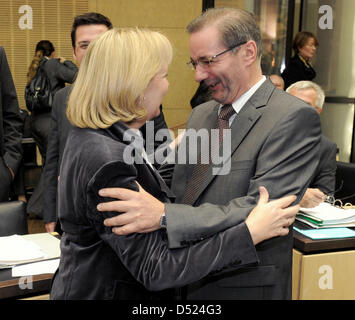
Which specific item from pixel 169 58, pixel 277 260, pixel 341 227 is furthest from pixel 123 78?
pixel 341 227

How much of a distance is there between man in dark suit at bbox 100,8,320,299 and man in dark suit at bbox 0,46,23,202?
1.22m

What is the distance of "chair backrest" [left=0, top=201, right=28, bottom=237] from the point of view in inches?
86.0

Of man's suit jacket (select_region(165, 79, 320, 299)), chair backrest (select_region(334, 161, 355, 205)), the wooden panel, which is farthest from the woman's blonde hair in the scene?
the wooden panel

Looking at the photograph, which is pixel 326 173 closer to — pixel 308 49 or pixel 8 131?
pixel 8 131

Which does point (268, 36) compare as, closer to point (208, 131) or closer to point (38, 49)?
point (38, 49)

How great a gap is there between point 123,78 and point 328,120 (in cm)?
575

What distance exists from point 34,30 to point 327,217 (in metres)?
5.77

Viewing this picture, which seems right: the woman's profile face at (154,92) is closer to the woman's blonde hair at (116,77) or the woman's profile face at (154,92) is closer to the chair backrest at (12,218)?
the woman's blonde hair at (116,77)

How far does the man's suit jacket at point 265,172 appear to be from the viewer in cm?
149

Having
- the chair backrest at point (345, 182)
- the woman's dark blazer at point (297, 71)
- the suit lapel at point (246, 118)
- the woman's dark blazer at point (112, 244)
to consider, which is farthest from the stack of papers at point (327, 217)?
the woman's dark blazer at point (297, 71)

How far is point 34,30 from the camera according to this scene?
686cm

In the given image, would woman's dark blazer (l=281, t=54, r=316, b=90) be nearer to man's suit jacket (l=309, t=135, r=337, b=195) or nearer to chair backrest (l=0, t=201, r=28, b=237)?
man's suit jacket (l=309, t=135, r=337, b=195)

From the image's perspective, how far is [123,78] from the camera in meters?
1.23

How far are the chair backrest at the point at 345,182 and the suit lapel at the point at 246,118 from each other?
72.7 inches
